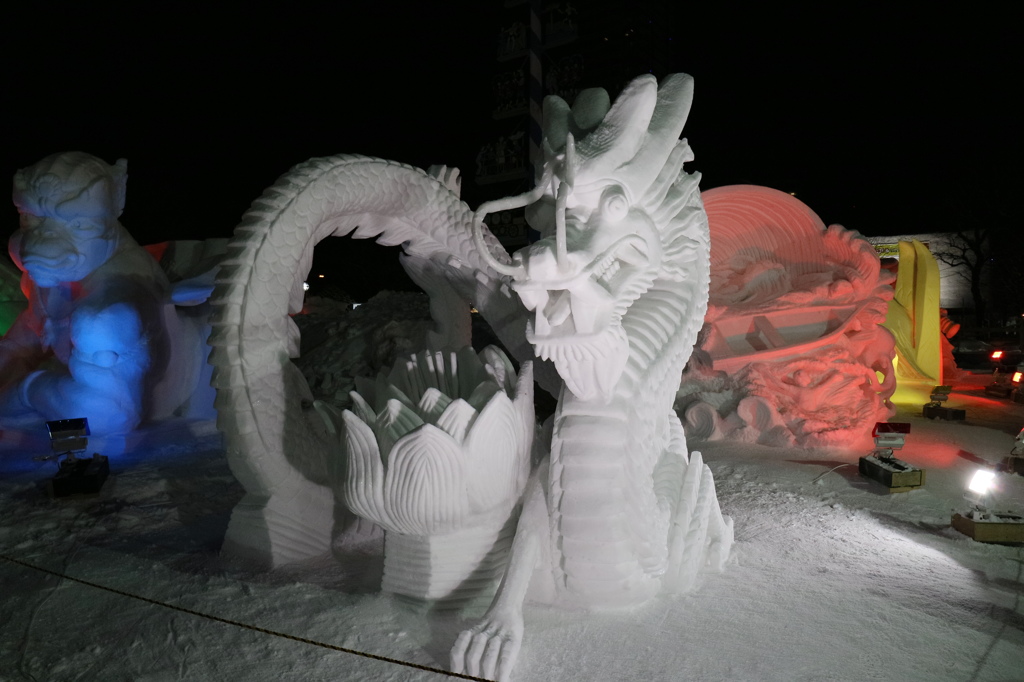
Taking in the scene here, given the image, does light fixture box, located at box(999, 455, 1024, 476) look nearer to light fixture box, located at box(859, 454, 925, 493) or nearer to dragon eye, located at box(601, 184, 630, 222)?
light fixture box, located at box(859, 454, 925, 493)

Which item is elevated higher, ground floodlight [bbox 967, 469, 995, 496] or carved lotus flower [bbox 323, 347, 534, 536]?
carved lotus flower [bbox 323, 347, 534, 536]

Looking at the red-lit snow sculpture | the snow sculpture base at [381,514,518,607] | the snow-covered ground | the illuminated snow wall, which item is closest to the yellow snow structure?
the red-lit snow sculpture

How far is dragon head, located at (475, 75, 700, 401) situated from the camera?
5.32 feet

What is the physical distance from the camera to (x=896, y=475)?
3211mm

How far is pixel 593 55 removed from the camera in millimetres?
6324

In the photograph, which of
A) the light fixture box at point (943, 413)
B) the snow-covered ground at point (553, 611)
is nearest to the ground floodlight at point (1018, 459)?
the snow-covered ground at point (553, 611)

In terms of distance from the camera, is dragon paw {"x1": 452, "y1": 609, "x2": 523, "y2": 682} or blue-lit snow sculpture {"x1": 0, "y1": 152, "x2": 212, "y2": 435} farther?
blue-lit snow sculpture {"x1": 0, "y1": 152, "x2": 212, "y2": 435}

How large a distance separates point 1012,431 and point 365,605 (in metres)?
4.92

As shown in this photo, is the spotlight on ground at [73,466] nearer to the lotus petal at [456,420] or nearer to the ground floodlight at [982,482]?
the lotus petal at [456,420]

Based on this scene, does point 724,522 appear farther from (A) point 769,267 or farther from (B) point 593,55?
(B) point 593,55

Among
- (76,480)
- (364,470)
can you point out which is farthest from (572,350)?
(76,480)

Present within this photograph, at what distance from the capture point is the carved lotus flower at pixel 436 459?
5.65 feet

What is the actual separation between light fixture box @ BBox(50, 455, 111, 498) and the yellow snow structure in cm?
655

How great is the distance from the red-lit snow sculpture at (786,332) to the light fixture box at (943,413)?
21.0 inches
